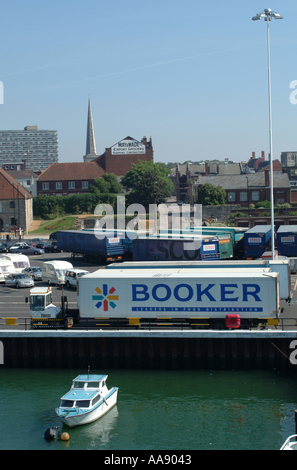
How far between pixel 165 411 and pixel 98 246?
32031mm

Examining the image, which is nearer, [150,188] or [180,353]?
[180,353]

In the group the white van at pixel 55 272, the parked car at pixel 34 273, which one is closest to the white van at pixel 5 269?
the parked car at pixel 34 273

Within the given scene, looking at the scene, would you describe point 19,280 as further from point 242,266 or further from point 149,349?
point 242,266

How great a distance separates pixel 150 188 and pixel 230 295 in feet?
222

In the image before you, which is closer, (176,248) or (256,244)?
(176,248)

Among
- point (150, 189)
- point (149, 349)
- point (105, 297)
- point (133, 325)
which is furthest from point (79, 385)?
point (150, 189)

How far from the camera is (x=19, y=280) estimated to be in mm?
42344

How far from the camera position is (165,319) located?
28.5 m

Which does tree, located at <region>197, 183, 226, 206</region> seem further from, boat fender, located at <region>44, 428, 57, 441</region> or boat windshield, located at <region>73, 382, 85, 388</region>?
boat fender, located at <region>44, 428, 57, 441</region>

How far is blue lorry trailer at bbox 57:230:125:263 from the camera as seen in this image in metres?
52.7

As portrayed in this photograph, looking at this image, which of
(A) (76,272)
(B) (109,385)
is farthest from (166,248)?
(B) (109,385)

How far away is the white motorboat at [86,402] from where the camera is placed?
21.1 m

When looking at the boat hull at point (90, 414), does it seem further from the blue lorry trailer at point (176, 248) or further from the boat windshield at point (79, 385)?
the blue lorry trailer at point (176, 248)

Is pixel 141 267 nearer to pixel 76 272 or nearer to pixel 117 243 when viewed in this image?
pixel 76 272
